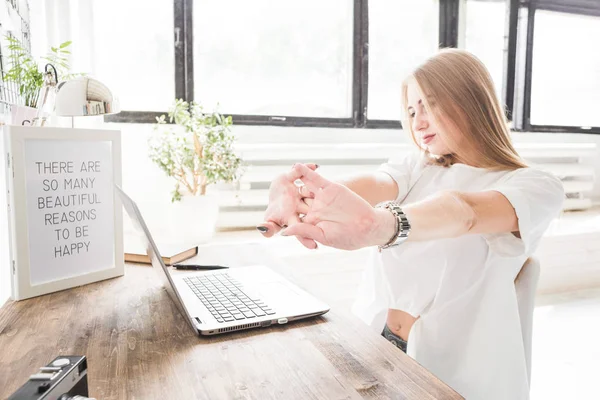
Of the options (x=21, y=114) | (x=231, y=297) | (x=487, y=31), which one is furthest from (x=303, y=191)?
(x=487, y=31)

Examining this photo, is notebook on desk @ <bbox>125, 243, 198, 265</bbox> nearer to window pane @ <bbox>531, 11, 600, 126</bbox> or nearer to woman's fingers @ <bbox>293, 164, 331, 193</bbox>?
woman's fingers @ <bbox>293, 164, 331, 193</bbox>

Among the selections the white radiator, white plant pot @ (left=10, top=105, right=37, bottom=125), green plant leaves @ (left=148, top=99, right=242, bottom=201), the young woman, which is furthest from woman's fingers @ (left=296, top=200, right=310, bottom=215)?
the white radiator

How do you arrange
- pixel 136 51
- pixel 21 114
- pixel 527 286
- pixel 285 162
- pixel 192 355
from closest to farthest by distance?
pixel 192 355, pixel 527 286, pixel 21 114, pixel 136 51, pixel 285 162

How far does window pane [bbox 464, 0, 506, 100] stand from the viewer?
3.31 m

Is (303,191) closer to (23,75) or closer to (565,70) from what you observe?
(23,75)

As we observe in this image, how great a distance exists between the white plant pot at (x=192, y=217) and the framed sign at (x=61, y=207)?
1133mm

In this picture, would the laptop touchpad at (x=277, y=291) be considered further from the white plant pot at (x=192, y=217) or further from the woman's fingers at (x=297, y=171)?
the white plant pot at (x=192, y=217)

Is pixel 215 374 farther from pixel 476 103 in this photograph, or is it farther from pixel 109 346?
pixel 476 103

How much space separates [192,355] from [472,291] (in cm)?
67

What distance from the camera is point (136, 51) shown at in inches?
101

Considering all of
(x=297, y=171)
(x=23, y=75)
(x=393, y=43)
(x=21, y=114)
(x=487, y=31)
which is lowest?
(x=297, y=171)

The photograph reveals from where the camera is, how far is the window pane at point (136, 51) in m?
2.48

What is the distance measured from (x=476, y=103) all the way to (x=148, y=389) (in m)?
0.92

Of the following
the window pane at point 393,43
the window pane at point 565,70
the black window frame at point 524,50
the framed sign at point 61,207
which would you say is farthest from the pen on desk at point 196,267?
the window pane at point 565,70
